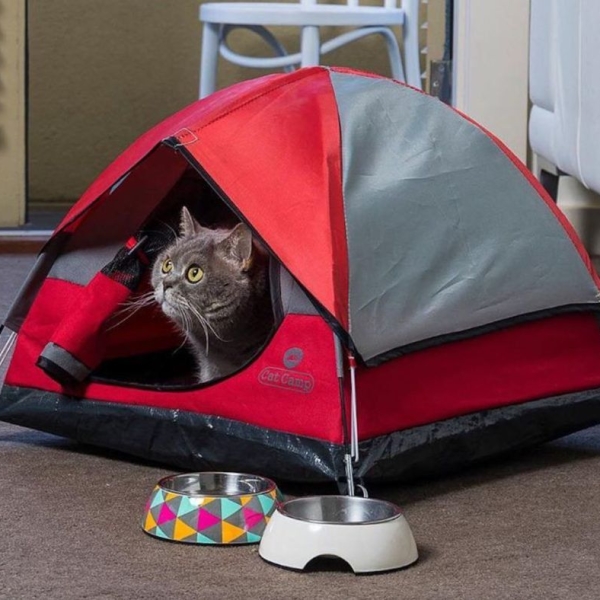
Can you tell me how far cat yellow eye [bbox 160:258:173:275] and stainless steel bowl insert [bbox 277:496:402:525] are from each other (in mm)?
437

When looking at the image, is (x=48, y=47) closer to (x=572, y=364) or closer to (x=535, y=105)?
(x=535, y=105)

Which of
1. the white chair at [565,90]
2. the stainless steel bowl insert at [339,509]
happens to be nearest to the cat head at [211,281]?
the stainless steel bowl insert at [339,509]

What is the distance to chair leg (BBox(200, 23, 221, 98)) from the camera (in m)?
3.14

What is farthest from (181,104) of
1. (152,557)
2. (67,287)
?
(152,557)

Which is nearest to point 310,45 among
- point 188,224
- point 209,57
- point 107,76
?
point 209,57

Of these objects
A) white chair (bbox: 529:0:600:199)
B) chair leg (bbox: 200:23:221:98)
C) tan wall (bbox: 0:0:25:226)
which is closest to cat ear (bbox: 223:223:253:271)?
white chair (bbox: 529:0:600:199)

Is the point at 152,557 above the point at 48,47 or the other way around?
the other way around

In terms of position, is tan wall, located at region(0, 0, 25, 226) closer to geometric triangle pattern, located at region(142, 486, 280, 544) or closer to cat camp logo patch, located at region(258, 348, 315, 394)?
cat camp logo patch, located at region(258, 348, 315, 394)

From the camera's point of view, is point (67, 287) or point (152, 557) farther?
point (67, 287)

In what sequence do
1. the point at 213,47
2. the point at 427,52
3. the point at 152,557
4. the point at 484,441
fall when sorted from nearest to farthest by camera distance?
1. the point at 152,557
2. the point at 484,441
3. the point at 213,47
4. the point at 427,52

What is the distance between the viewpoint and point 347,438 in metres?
1.35

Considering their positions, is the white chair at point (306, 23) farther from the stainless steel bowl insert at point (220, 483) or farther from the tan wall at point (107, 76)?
the stainless steel bowl insert at point (220, 483)

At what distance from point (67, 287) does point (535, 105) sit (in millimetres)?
1494

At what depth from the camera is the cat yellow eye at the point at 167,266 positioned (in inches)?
62.3
